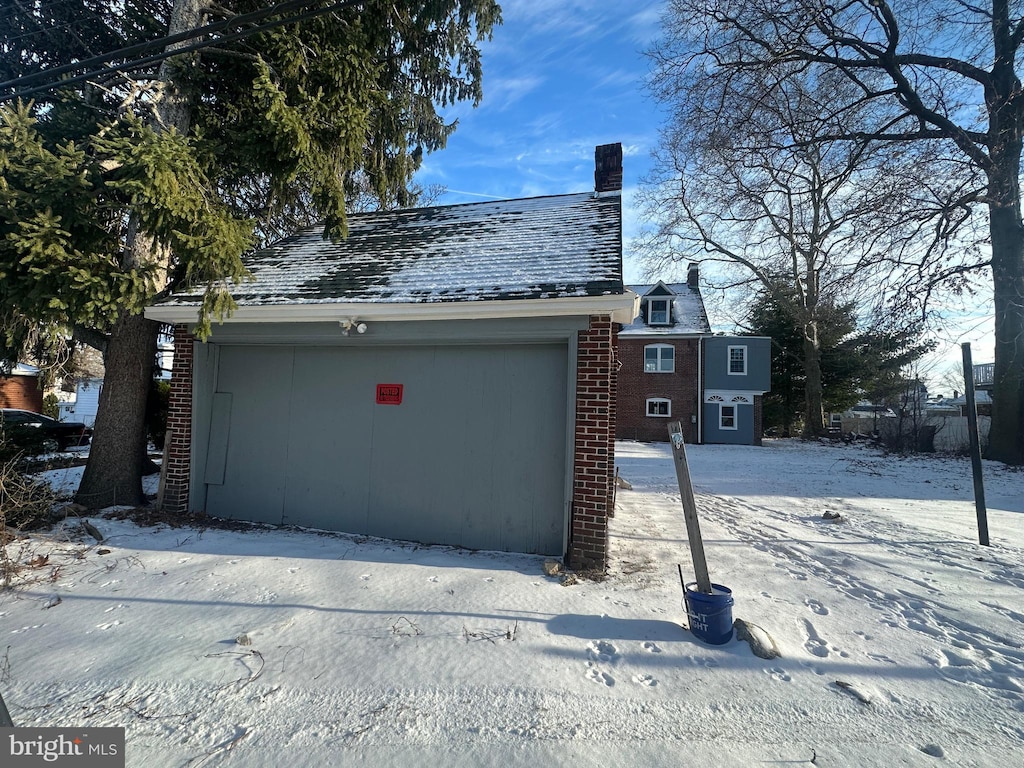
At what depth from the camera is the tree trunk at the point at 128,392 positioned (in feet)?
22.0

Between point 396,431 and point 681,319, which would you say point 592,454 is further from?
point 681,319

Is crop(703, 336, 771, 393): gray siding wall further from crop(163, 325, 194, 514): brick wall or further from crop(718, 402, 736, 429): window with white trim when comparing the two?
crop(163, 325, 194, 514): brick wall

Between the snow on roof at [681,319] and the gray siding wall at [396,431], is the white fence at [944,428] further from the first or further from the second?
the gray siding wall at [396,431]

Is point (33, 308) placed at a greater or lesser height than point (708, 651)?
Answer: greater

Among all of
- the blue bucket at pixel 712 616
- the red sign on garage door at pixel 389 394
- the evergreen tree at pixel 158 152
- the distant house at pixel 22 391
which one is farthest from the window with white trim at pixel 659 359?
the distant house at pixel 22 391

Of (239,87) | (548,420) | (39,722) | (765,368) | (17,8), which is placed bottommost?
(39,722)

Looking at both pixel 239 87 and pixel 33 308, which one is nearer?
pixel 33 308

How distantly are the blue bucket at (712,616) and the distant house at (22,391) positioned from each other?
96.1ft

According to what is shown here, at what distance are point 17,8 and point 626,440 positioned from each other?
24.4 meters

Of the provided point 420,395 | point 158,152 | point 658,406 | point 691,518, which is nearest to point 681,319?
point 658,406

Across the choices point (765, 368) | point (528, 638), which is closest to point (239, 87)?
point (528, 638)

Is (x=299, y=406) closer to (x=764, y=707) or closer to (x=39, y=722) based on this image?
(x=39, y=722)

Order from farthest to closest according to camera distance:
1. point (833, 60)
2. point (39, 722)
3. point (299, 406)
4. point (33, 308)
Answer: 1. point (833, 60)
2. point (299, 406)
3. point (33, 308)
4. point (39, 722)

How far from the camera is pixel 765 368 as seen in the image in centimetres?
2530
